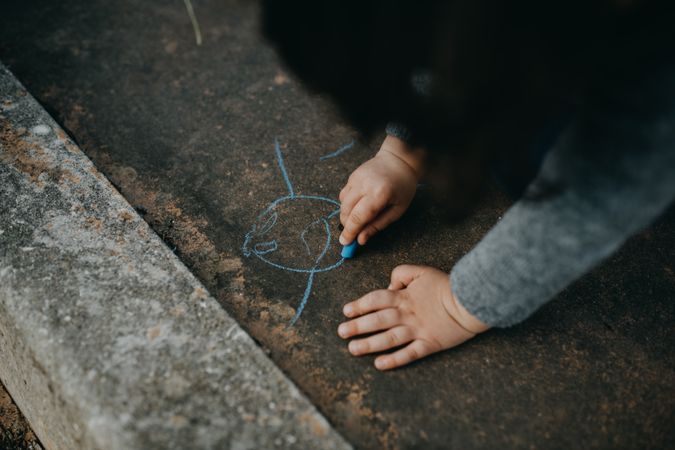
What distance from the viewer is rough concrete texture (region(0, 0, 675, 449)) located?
3.39ft

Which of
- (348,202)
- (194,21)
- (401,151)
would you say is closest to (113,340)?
(348,202)

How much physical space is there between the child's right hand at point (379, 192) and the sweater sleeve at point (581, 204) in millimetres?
305

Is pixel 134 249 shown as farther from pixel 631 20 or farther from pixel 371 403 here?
pixel 631 20

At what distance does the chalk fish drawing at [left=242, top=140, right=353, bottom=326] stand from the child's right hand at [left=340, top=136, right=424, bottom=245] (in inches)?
2.9

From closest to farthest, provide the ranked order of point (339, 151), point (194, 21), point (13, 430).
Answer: point (13, 430)
point (339, 151)
point (194, 21)

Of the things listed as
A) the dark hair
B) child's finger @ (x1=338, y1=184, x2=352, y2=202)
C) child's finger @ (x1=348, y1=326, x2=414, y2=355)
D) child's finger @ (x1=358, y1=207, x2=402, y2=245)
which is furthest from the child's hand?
the dark hair

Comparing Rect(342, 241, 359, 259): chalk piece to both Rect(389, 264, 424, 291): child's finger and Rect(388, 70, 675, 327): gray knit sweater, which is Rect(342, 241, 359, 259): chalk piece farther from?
Rect(388, 70, 675, 327): gray knit sweater

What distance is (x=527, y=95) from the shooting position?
0.63 meters

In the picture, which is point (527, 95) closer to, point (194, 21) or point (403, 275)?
point (403, 275)

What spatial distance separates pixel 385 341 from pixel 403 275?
0.17m

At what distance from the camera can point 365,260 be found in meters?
1.26

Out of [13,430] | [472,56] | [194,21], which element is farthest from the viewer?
[194,21]

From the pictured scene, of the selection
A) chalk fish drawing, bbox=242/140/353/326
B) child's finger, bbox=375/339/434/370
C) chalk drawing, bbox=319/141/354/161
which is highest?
chalk drawing, bbox=319/141/354/161

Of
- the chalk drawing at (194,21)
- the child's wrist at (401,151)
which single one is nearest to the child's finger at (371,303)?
the child's wrist at (401,151)
